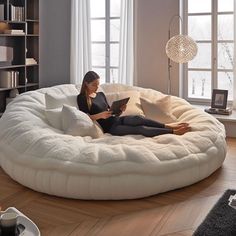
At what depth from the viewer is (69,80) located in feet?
20.7

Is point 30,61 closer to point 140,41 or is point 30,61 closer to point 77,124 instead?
point 140,41

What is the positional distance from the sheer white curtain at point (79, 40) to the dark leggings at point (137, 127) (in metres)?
2.50

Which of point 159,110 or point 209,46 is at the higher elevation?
point 209,46

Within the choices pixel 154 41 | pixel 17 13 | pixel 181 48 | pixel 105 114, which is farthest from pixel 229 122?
pixel 17 13

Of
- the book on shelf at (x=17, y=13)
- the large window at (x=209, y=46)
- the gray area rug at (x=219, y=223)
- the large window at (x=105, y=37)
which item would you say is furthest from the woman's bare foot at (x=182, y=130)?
the book on shelf at (x=17, y=13)

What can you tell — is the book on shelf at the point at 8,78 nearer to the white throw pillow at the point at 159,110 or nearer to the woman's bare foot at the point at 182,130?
the white throw pillow at the point at 159,110

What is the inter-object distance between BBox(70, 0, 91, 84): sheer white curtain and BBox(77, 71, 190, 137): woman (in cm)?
219

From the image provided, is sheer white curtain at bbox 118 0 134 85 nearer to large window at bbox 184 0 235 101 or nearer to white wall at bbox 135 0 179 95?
white wall at bbox 135 0 179 95

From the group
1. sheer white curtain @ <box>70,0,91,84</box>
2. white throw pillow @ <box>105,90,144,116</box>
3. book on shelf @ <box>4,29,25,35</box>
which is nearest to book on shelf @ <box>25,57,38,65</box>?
book on shelf @ <box>4,29,25,35</box>

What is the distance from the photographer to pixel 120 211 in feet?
8.93

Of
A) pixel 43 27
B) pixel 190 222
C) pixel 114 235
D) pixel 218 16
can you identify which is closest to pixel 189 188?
pixel 190 222

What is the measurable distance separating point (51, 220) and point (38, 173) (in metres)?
0.51

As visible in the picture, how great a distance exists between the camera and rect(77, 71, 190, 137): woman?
148 inches

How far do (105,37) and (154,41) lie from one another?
3.14 feet
